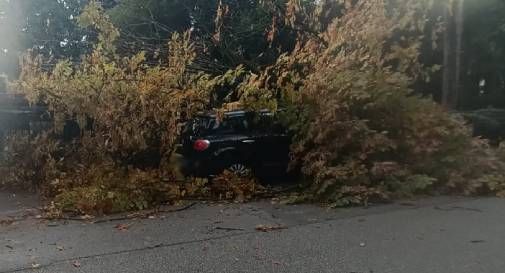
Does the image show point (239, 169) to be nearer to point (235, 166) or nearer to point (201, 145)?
point (235, 166)

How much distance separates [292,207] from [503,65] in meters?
13.0

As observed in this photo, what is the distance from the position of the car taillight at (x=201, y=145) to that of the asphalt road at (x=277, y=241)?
Result: 67.8 inches

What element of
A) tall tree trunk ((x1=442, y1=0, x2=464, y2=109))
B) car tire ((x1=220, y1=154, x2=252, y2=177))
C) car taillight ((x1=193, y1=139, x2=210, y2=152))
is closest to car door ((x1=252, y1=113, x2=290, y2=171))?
car tire ((x1=220, y1=154, x2=252, y2=177))

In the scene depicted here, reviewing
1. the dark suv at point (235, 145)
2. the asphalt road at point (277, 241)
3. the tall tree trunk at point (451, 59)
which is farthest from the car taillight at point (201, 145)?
the tall tree trunk at point (451, 59)

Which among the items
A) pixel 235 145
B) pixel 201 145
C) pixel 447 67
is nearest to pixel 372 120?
pixel 235 145

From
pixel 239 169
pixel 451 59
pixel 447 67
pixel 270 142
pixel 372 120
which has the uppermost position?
pixel 451 59

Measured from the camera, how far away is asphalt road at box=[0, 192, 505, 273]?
216 inches

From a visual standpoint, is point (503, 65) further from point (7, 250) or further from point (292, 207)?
point (7, 250)

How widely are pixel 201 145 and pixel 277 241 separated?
367cm

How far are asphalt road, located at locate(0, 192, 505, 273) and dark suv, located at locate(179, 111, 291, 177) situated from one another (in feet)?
5.39

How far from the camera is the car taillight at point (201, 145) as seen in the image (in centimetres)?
969

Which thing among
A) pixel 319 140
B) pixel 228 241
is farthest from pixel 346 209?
pixel 228 241

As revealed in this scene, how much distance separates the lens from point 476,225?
273 inches

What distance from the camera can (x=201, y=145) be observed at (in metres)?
9.70
